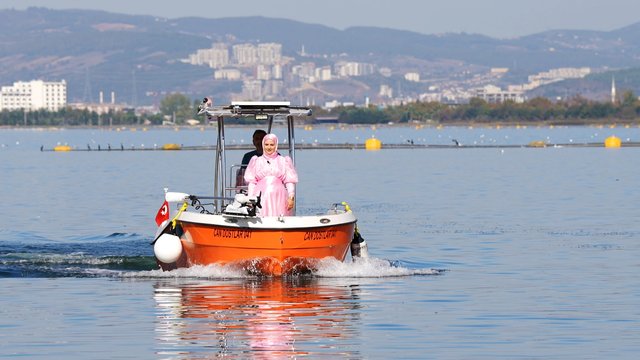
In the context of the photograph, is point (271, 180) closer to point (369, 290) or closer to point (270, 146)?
point (270, 146)

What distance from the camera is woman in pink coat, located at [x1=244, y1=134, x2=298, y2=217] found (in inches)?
1179

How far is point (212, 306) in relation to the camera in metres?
26.8

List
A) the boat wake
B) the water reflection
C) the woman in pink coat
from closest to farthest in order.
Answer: the water reflection, the woman in pink coat, the boat wake

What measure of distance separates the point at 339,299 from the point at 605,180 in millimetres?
58455

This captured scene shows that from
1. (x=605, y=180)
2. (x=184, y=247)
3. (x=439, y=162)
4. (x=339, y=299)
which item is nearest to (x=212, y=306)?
(x=339, y=299)

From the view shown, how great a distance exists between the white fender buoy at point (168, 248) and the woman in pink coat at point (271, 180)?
78.8 inches

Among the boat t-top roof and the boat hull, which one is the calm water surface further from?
the boat t-top roof

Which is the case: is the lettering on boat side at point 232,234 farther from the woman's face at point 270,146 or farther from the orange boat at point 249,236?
the woman's face at point 270,146

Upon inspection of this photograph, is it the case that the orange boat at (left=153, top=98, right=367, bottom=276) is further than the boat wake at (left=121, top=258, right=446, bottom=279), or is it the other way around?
the boat wake at (left=121, top=258, right=446, bottom=279)

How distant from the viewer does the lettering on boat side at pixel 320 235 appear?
29.5 metres

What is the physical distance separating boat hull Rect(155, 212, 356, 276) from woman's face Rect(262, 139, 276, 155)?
1.32m

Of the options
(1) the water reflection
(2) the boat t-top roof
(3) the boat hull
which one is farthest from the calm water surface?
(2) the boat t-top roof

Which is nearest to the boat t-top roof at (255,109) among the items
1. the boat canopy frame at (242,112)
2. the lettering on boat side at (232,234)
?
the boat canopy frame at (242,112)

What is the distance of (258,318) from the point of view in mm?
25203
